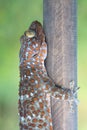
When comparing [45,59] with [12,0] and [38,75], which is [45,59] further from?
[12,0]

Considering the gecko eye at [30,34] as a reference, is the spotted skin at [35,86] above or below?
below

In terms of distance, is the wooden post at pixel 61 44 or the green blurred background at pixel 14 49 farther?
the green blurred background at pixel 14 49

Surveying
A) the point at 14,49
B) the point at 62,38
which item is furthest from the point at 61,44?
the point at 14,49

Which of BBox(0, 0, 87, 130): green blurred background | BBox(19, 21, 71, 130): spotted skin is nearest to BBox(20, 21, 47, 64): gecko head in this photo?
BBox(19, 21, 71, 130): spotted skin

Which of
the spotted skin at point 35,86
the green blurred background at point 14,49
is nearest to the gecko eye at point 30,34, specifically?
the spotted skin at point 35,86

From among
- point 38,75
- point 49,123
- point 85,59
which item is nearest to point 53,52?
point 38,75

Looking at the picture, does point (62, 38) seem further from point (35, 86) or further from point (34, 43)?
point (35, 86)

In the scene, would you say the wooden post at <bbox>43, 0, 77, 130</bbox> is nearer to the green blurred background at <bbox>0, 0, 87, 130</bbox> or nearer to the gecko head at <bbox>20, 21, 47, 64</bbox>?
the gecko head at <bbox>20, 21, 47, 64</bbox>

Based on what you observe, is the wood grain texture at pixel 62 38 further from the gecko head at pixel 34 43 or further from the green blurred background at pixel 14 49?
the green blurred background at pixel 14 49
